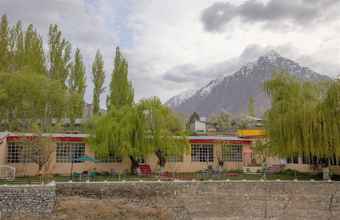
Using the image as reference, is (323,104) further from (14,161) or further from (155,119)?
(14,161)

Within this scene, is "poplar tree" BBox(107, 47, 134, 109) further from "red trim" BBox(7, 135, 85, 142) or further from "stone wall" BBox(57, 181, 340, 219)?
"stone wall" BBox(57, 181, 340, 219)

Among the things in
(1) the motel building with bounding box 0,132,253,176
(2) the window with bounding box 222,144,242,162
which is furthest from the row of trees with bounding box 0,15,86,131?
(2) the window with bounding box 222,144,242,162

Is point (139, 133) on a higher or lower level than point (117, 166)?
higher

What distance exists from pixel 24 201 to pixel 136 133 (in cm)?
848

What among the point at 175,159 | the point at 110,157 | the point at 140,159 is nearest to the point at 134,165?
the point at 140,159

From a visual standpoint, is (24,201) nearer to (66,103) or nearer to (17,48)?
(66,103)

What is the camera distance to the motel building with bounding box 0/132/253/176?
2242 cm

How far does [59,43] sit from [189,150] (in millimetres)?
15353

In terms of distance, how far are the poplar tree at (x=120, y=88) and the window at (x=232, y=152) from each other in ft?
33.9

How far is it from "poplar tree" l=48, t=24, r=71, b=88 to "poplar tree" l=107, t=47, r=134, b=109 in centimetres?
435

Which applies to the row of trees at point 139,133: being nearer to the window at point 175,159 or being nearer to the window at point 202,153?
the window at point 175,159

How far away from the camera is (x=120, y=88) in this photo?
104ft

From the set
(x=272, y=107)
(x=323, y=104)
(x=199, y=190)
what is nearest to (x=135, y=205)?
(x=199, y=190)

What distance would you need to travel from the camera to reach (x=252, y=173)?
23984mm
